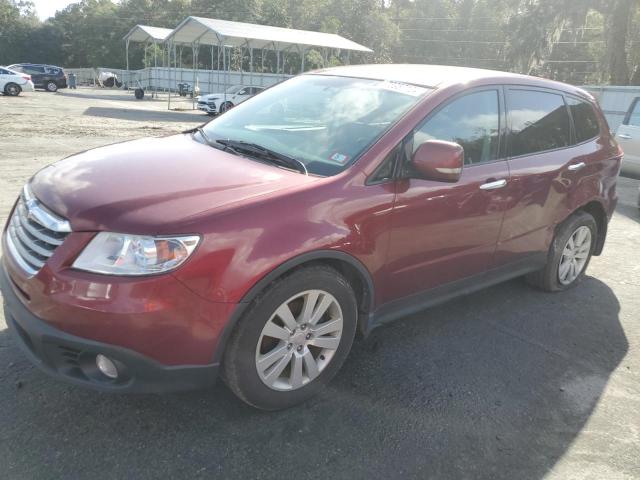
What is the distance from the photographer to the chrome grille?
243 centimetres

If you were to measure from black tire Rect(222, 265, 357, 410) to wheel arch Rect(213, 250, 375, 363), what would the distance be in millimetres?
40

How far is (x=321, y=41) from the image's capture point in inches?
1204

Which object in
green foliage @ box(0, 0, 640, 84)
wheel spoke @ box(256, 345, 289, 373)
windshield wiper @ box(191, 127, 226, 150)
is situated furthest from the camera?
green foliage @ box(0, 0, 640, 84)

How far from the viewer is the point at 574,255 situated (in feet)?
15.8

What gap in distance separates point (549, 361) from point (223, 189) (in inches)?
96.0

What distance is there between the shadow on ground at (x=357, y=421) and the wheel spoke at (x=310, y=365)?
6.8 inches

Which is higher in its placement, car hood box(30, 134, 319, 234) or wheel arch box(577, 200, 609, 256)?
car hood box(30, 134, 319, 234)

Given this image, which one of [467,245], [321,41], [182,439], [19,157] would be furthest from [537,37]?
[182,439]

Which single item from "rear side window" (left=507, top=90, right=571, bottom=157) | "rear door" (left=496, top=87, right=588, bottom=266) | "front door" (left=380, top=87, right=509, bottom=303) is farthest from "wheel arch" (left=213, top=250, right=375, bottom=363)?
"rear side window" (left=507, top=90, right=571, bottom=157)

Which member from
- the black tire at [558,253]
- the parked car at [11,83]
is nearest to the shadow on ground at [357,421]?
the black tire at [558,253]

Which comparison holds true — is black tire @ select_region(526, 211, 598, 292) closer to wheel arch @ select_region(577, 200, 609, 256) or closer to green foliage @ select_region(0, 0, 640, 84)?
wheel arch @ select_region(577, 200, 609, 256)

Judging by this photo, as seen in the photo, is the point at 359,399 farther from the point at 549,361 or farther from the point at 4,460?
the point at 4,460

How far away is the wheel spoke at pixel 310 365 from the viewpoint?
2.85 metres

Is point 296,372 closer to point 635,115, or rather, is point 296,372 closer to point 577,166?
point 577,166
